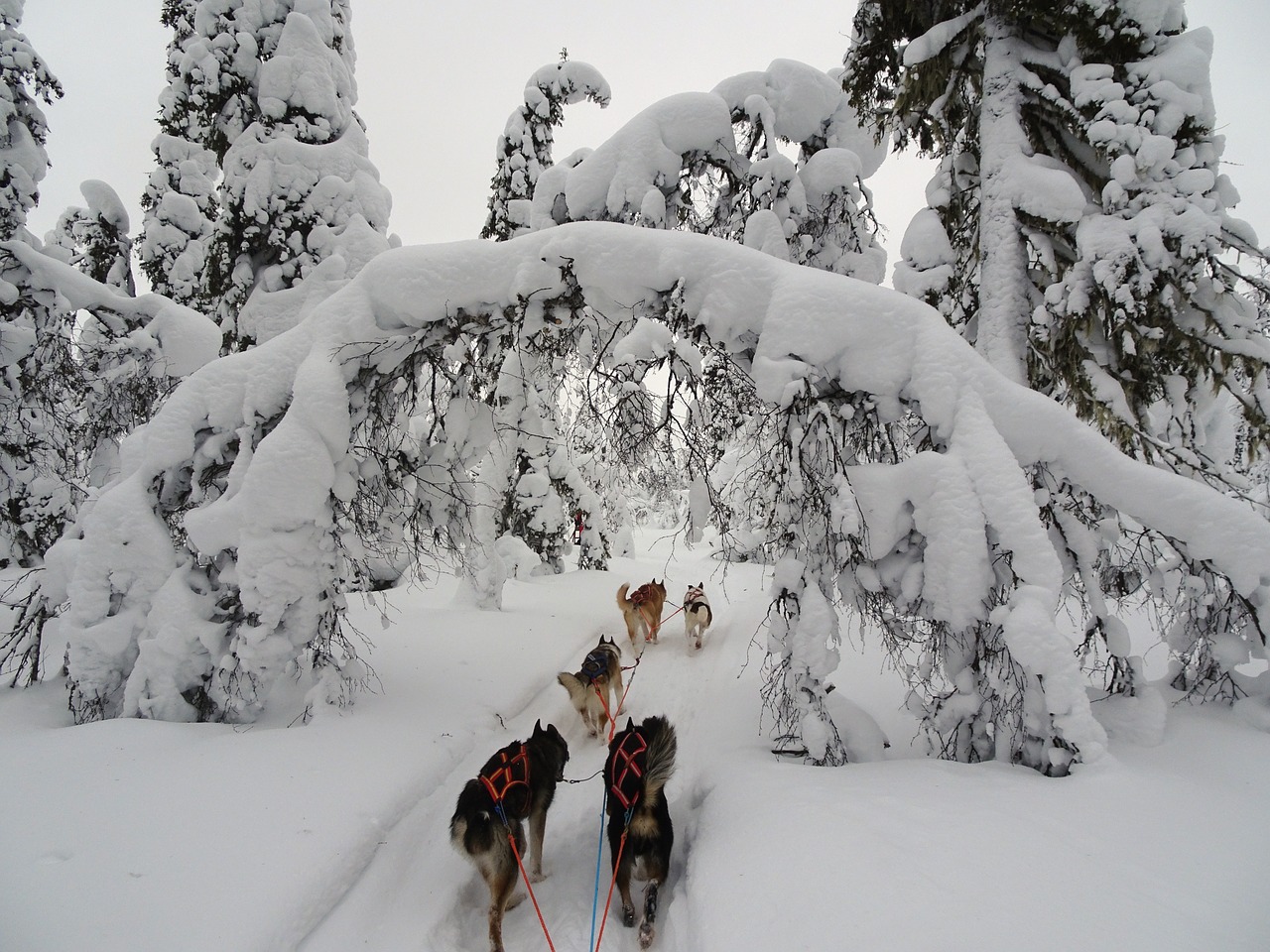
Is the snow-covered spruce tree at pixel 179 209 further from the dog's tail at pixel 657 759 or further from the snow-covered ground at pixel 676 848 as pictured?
the dog's tail at pixel 657 759

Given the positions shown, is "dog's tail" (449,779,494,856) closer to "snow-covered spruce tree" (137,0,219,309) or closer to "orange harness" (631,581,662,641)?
"orange harness" (631,581,662,641)

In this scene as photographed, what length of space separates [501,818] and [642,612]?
228 inches

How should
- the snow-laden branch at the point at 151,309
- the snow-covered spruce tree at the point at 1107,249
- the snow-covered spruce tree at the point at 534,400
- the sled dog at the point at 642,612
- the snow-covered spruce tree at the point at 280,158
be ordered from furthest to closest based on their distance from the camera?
the snow-covered spruce tree at the point at 280,158 → the snow-covered spruce tree at the point at 534,400 → the sled dog at the point at 642,612 → the snow-laden branch at the point at 151,309 → the snow-covered spruce tree at the point at 1107,249

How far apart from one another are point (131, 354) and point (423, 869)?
7.73 meters

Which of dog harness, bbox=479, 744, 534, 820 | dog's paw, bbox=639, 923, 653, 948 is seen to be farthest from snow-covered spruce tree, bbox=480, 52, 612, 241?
dog's paw, bbox=639, 923, 653, 948

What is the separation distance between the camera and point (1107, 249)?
5121 mm

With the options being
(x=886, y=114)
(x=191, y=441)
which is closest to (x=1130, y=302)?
(x=886, y=114)

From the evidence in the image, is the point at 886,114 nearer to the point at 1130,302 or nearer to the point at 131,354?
the point at 1130,302

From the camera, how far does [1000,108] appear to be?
20.4ft

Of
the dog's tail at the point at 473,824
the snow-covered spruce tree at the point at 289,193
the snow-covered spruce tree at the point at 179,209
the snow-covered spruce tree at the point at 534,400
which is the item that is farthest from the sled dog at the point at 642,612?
the snow-covered spruce tree at the point at 179,209

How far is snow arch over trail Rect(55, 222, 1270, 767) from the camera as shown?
3.72 m

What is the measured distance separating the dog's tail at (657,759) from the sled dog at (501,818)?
29.8 inches

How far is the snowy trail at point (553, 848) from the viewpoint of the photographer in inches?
121

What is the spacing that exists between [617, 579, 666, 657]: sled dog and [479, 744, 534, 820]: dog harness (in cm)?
522
